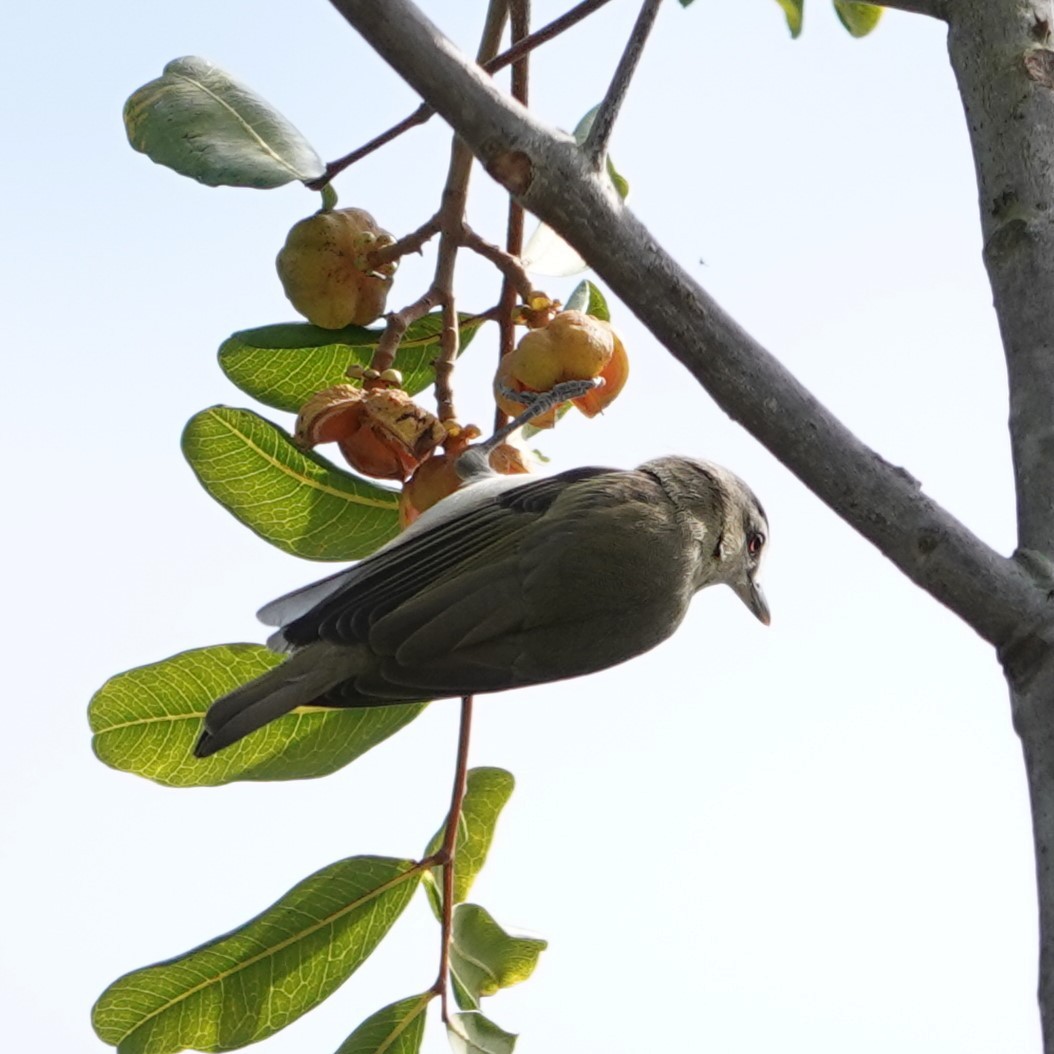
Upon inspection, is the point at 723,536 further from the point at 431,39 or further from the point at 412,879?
the point at 431,39

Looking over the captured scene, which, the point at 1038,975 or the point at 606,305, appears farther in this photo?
the point at 606,305

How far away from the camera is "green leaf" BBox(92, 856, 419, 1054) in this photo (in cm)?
245

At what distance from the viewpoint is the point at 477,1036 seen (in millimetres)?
2445

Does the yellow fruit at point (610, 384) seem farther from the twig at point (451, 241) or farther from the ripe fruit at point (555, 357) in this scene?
the twig at point (451, 241)

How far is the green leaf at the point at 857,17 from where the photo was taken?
344 cm

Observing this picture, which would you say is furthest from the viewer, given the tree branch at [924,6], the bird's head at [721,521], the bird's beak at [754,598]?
the bird's beak at [754,598]

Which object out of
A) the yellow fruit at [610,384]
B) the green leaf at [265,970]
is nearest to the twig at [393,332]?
the yellow fruit at [610,384]

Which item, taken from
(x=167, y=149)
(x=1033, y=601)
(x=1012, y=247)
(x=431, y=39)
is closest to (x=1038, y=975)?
(x=1033, y=601)

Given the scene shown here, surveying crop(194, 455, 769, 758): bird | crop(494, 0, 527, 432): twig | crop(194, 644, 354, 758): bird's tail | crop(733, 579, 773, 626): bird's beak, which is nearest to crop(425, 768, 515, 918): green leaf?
crop(194, 455, 769, 758): bird

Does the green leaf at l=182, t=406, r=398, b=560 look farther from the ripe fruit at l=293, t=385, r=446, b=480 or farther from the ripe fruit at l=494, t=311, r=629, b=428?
the ripe fruit at l=494, t=311, r=629, b=428

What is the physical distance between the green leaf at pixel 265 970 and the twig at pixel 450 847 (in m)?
0.07

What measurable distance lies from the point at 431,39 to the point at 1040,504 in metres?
0.94

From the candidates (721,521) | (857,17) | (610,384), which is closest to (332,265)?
(610,384)

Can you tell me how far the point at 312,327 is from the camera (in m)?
2.60
